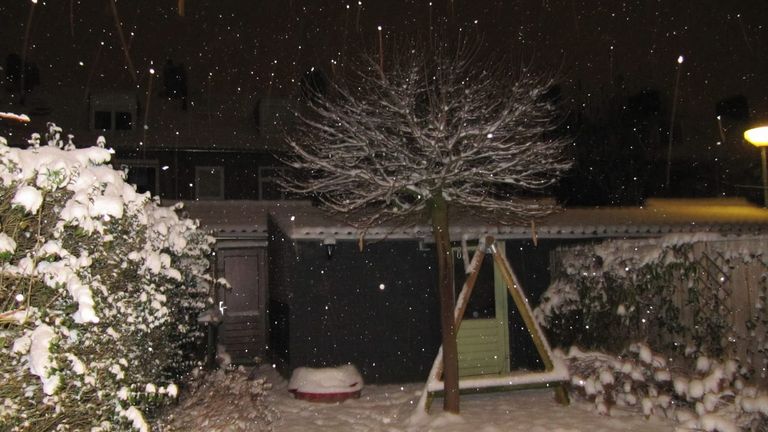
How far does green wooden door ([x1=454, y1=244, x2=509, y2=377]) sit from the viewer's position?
1058 centimetres

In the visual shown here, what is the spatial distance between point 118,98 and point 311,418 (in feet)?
45.3

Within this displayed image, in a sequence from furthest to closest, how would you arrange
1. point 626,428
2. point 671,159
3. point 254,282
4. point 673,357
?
1. point 671,159
2. point 254,282
3. point 673,357
4. point 626,428

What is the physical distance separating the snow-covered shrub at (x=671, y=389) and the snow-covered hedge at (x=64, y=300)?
5320mm

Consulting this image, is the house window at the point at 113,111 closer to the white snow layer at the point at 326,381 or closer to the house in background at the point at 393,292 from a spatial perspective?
the house in background at the point at 393,292

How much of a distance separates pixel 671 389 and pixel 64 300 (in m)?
6.75

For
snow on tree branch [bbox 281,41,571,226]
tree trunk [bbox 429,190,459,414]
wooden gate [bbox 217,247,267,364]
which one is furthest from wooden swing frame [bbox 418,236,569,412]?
wooden gate [bbox 217,247,267,364]

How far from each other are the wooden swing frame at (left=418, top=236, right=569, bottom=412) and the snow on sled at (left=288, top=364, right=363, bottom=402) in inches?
55.9

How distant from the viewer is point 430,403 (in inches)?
322

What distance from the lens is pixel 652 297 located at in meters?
8.27

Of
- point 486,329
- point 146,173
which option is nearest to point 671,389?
point 486,329

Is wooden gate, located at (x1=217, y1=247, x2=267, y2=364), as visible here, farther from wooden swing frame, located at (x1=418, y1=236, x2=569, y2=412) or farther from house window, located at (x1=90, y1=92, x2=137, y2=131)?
house window, located at (x1=90, y1=92, x2=137, y2=131)

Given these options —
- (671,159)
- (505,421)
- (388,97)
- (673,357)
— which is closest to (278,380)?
(505,421)

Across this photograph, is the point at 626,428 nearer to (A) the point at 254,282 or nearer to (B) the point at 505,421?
(B) the point at 505,421

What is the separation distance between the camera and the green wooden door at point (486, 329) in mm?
10578
